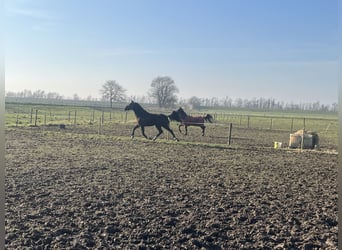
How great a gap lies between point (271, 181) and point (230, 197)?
Answer: 179 centimetres

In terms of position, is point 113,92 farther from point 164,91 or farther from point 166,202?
point 166,202

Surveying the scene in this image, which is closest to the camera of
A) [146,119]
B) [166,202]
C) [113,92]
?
[166,202]

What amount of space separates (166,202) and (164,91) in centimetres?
5319

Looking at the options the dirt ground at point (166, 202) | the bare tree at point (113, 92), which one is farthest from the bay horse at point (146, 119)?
the bare tree at point (113, 92)

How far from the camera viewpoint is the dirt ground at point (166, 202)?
12.4 feet

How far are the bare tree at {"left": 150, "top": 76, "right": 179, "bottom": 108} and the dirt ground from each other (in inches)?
1812

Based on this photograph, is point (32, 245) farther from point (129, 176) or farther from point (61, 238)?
point (129, 176)

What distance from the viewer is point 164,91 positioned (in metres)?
57.9

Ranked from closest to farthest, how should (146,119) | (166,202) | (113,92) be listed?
(166,202) < (146,119) < (113,92)

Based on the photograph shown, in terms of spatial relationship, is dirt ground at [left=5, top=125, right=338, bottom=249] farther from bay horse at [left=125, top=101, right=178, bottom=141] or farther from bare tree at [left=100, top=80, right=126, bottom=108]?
bare tree at [left=100, top=80, right=126, bottom=108]

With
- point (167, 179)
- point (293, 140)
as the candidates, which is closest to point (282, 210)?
point (167, 179)

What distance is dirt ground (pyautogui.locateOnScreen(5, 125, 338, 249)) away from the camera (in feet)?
12.4

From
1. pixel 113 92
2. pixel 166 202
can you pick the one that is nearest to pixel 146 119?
pixel 166 202

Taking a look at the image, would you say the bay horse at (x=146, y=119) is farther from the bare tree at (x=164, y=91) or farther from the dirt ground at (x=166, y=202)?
the bare tree at (x=164, y=91)
